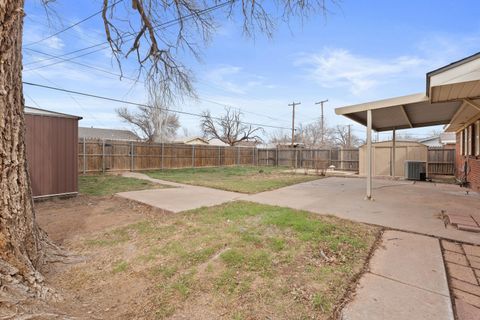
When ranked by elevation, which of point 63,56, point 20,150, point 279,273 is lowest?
point 279,273

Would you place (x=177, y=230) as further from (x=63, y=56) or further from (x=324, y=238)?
(x=63, y=56)

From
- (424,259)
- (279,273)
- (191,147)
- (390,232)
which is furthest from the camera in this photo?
(191,147)

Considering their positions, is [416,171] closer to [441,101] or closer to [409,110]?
[409,110]

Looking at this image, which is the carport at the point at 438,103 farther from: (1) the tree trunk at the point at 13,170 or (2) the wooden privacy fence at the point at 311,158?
(2) the wooden privacy fence at the point at 311,158

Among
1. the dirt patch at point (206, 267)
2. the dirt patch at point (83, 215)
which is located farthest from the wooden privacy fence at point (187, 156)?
the dirt patch at point (206, 267)

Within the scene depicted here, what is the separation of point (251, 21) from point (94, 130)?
3576 centimetres

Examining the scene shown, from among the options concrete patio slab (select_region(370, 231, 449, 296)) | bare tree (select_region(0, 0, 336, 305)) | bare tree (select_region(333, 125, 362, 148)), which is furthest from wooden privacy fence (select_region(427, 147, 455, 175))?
bare tree (select_region(333, 125, 362, 148))

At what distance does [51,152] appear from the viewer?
18.5ft

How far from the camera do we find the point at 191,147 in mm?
16672

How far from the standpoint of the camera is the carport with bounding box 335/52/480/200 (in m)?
3.60

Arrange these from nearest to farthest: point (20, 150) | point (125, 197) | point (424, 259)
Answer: point (20, 150) → point (424, 259) → point (125, 197)

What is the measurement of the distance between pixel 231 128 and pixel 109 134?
56.1 ft

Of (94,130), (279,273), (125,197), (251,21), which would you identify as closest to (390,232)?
(279,273)

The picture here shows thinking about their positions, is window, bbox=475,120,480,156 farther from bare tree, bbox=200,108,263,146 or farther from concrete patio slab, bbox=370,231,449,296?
bare tree, bbox=200,108,263,146
